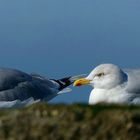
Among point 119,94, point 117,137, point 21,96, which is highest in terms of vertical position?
point 117,137

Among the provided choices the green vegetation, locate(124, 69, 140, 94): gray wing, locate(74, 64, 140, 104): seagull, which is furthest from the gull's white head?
the green vegetation

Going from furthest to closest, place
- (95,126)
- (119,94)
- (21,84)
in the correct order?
Result: (21,84)
(119,94)
(95,126)

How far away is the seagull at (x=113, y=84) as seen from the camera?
15891mm

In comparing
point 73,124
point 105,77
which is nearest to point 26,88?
point 105,77

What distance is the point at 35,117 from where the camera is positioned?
7375 mm

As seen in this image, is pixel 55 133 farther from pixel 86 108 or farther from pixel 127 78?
pixel 127 78

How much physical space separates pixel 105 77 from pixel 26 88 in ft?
16.1

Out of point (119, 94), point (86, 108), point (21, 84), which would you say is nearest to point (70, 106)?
point (86, 108)

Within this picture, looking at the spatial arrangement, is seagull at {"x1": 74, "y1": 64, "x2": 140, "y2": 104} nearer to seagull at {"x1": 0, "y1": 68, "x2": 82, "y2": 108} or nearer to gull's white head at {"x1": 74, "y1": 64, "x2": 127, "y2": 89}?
gull's white head at {"x1": 74, "y1": 64, "x2": 127, "y2": 89}

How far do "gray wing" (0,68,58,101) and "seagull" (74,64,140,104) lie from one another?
3.41 meters

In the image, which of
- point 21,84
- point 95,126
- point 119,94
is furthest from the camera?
point 21,84

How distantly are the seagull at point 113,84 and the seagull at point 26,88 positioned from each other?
3353 mm

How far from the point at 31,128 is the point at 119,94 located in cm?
876

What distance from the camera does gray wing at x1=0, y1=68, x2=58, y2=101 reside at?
796 inches
